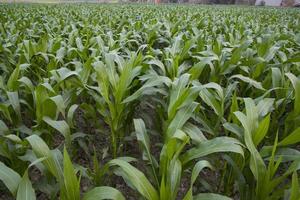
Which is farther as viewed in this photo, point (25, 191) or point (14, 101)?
point (14, 101)

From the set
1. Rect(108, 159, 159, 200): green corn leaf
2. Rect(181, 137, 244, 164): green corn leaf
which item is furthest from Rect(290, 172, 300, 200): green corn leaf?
Rect(108, 159, 159, 200): green corn leaf

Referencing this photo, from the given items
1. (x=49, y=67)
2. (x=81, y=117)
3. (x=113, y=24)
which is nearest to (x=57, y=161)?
(x=49, y=67)

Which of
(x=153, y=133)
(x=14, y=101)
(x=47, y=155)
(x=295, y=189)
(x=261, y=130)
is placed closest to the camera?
(x=295, y=189)

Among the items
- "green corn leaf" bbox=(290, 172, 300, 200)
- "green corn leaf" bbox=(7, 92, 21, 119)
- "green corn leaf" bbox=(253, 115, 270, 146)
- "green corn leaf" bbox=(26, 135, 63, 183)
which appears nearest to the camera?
"green corn leaf" bbox=(290, 172, 300, 200)

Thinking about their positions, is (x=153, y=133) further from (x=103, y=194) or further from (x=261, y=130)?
(x=103, y=194)

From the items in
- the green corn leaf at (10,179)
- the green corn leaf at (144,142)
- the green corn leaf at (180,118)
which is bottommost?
the green corn leaf at (144,142)

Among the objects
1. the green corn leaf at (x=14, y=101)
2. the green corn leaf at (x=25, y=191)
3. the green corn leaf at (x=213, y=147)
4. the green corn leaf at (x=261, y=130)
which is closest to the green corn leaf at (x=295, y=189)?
the green corn leaf at (x=213, y=147)

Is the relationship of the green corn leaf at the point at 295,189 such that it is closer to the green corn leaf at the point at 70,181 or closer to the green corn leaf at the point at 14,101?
the green corn leaf at the point at 70,181

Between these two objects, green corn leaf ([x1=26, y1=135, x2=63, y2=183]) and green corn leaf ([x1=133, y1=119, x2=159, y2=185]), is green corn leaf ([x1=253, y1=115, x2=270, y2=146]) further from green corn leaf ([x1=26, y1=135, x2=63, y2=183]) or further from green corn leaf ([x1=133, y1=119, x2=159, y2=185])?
green corn leaf ([x1=26, y1=135, x2=63, y2=183])

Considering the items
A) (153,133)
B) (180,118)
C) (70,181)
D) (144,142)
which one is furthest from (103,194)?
(153,133)

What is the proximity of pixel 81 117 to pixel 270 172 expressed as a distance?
1.81 m

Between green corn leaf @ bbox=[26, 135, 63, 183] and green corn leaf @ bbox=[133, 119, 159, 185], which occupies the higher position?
green corn leaf @ bbox=[26, 135, 63, 183]

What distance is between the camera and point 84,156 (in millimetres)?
2076

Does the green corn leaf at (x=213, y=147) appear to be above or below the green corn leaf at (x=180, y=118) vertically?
below
